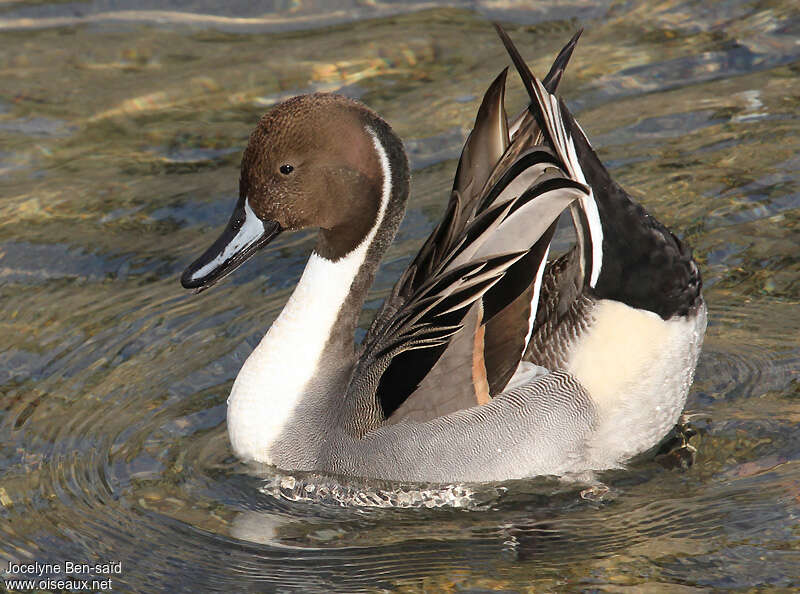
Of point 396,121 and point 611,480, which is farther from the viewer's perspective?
point 396,121

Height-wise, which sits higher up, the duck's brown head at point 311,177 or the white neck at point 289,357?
the duck's brown head at point 311,177

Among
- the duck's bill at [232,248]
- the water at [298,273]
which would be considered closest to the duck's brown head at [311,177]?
the duck's bill at [232,248]

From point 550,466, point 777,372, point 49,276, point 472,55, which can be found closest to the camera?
point 550,466

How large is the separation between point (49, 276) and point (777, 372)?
3.37 metres

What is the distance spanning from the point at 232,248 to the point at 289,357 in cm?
46

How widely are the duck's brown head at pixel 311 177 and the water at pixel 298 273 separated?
2.66 ft

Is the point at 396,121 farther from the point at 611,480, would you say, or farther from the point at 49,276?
the point at 611,480

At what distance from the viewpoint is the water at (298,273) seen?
405cm

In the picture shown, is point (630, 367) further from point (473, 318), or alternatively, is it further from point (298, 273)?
point (298, 273)

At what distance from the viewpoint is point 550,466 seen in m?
4.35

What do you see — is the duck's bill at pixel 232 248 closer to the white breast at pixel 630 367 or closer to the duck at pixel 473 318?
the duck at pixel 473 318

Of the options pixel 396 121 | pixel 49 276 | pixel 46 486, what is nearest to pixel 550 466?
pixel 46 486

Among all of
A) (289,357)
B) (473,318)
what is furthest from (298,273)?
(473,318)

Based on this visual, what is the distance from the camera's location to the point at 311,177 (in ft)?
14.6
